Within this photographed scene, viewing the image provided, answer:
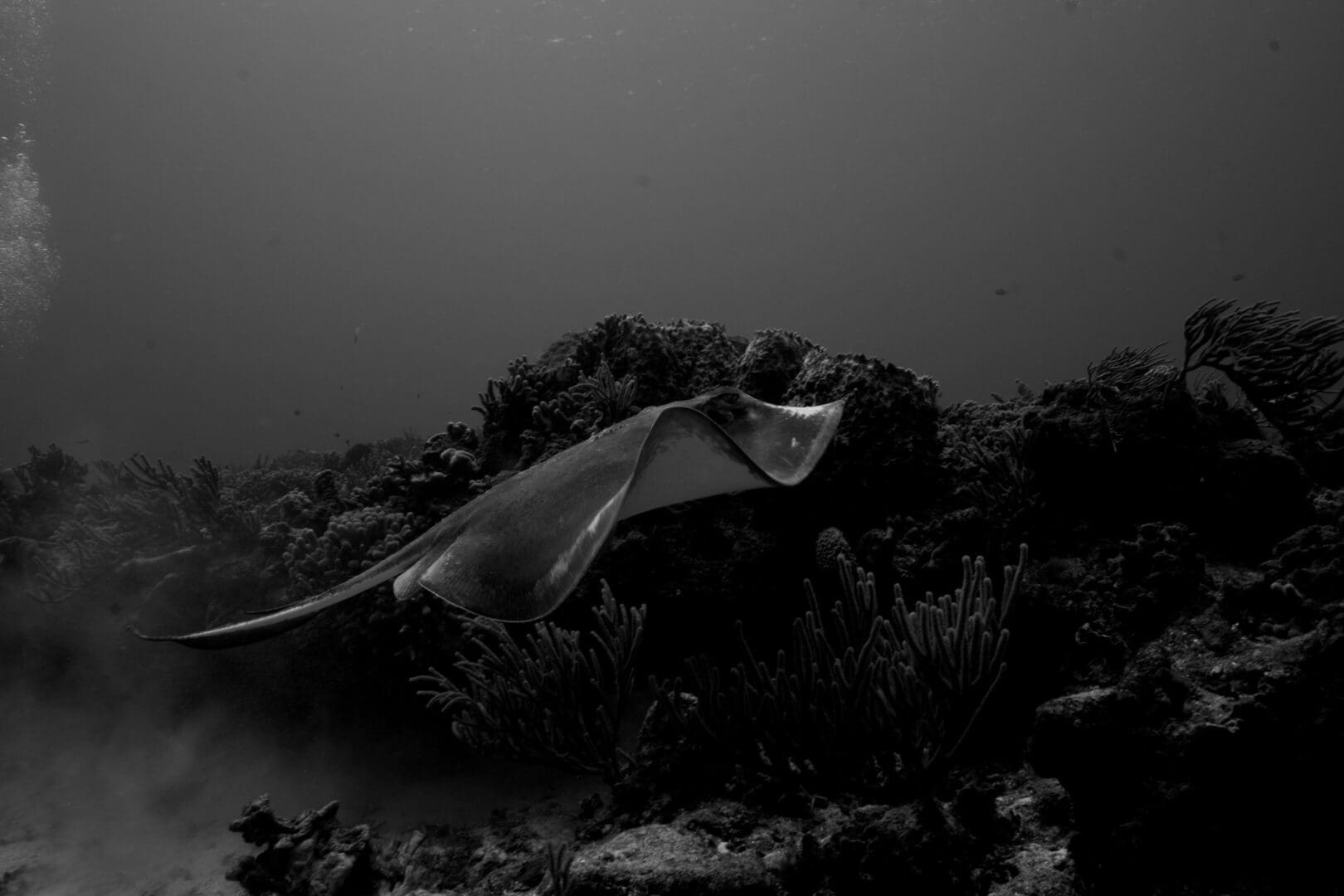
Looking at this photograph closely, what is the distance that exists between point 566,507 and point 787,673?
4.61ft

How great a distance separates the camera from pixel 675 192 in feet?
409

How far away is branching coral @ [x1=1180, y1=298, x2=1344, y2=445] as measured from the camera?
3598mm

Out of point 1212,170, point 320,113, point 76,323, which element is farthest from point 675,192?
point 76,323

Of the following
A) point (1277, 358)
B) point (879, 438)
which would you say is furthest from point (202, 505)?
point (1277, 358)

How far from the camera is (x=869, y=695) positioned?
2.53 m

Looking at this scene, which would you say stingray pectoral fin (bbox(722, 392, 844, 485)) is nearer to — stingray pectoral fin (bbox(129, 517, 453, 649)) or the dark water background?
stingray pectoral fin (bbox(129, 517, 453, 649))

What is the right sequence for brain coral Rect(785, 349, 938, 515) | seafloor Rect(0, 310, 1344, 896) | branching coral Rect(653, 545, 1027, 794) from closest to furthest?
seafloor Rect(0, 310, 1344, 896) → branching coral Rect(653, 545, 1027, 794) → brain coral Rect(785, 349, 938, 515)

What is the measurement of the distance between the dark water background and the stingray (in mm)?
83825

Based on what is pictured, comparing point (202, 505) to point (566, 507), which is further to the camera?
point (202, 505)

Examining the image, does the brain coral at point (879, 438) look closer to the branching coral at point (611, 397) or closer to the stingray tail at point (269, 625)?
the branching coral at point (611, 397)

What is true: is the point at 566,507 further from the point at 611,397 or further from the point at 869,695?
the point at 611,397

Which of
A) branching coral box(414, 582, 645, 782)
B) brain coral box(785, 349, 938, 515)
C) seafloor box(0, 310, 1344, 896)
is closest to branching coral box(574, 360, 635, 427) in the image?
seafloor box(0, 310, 1344, 896)

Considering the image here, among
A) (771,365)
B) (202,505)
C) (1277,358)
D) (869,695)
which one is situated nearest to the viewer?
(869,695)

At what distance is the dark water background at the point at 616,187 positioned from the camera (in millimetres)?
81562
